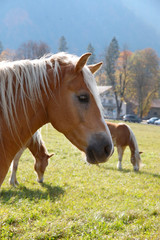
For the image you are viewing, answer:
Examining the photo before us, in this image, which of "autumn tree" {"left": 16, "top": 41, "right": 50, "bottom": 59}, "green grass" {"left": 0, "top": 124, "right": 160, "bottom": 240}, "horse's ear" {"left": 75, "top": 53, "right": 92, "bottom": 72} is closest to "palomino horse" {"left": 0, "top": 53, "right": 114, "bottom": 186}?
"horse's ear" {"left": 75, "top": 53, "right": 92, "bottom": 72}

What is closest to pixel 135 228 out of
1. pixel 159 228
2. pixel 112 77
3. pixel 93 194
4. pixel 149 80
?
pixel 159 228

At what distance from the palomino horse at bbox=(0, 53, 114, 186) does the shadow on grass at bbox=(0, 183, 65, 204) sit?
2.54m

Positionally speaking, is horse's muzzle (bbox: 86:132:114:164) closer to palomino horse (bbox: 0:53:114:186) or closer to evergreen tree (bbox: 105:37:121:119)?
palomino horse (bbox: 0:53:114:186)

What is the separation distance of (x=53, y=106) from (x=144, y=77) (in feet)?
150

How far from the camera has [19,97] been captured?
2.08 m

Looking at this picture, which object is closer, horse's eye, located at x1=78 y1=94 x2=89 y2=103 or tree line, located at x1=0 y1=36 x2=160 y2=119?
horse's eye, located at x1=78 y1=94 x2=89 y2=103

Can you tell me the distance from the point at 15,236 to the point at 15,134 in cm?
176

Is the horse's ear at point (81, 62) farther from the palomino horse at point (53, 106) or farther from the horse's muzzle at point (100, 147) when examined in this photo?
the horse's muzzle at point (100, 147)

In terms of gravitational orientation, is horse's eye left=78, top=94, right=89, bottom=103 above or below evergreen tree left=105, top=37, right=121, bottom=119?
below

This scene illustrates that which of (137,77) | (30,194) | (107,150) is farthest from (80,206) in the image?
(137,77)

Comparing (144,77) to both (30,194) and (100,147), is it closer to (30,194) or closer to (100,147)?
(30,194)

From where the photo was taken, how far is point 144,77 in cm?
4491

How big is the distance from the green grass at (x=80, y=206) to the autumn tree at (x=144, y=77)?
41.0 metres

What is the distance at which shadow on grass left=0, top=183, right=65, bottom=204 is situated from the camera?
14.4ft
